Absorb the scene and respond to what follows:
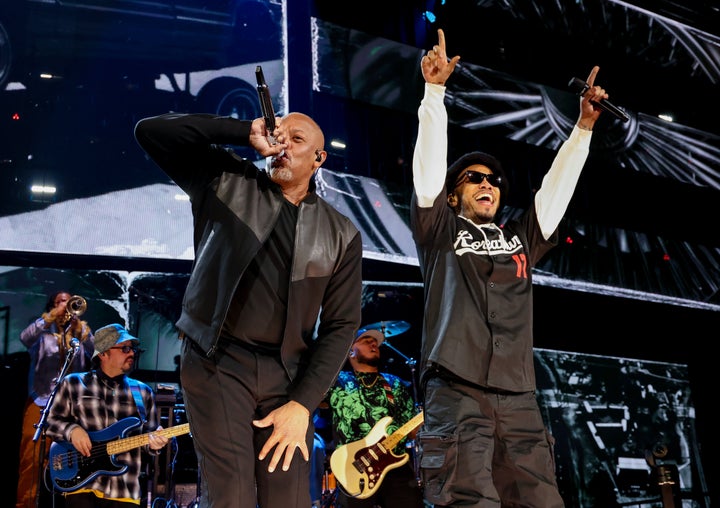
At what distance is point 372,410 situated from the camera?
599 centimetres

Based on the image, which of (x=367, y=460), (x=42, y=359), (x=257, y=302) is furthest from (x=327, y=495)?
(x=257, y=302)

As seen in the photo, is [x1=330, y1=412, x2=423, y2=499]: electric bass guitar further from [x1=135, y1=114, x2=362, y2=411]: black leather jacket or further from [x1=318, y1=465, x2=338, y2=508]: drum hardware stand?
[x1=135, y1=114, x2=362, y2=411]: black leather jacket

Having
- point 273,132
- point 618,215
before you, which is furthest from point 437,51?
point 618,215

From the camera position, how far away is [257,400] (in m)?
2.13

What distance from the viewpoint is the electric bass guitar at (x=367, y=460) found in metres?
5.58

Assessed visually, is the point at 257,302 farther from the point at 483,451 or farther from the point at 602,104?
the point at 602,104

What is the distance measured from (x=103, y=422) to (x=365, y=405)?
2.22m

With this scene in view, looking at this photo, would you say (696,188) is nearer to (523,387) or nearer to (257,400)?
(523,387)

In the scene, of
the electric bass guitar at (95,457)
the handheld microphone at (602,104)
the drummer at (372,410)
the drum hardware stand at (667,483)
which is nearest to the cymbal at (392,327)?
the drummer at (372,410)

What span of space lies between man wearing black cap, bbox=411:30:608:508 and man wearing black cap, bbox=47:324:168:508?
11.6 ft

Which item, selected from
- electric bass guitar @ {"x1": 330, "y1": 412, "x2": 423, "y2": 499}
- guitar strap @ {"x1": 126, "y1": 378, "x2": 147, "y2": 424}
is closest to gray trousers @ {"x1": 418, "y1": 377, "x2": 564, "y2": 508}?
electric bass guitar @ {"x1": 330, "y1": 412, "x2": 423, "y2": 499}

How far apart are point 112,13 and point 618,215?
6141 millimetres

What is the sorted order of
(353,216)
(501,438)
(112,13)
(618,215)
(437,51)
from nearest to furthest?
(501,438), (437,51), (353,216), (112,13), (618,215)

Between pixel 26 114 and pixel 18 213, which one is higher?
pixel 26 114
